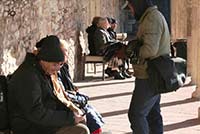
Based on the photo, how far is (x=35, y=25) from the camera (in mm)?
8859

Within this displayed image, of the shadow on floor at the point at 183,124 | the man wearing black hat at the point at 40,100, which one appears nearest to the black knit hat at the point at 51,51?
the man wearing black hat at the point at 40,100

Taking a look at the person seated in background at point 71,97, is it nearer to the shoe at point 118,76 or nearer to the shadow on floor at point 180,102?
the shadow on floor at point 180,102

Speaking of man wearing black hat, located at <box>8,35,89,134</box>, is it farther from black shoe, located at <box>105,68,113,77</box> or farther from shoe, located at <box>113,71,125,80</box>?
black shoe, located at <box>105,68,113,77</box>

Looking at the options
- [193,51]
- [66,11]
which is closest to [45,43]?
[193,51]

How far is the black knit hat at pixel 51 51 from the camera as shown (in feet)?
11.7

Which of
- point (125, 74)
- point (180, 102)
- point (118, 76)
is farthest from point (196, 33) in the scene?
point (125, 74)

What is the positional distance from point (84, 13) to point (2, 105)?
7777 mm

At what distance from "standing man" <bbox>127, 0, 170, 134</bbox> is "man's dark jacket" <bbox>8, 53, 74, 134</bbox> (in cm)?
89

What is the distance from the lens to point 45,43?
11.9 feet

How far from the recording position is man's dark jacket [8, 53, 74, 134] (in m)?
3.45

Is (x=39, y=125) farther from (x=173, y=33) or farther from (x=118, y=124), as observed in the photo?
(x=173, y=33)

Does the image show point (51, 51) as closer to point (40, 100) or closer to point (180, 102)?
point (40, 100)

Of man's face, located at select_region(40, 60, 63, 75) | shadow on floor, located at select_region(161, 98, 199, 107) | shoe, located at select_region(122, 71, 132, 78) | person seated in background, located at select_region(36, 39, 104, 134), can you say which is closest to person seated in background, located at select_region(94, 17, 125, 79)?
shoe, located at select_region(122, 71, 132, 78)

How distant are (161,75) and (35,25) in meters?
4.88
